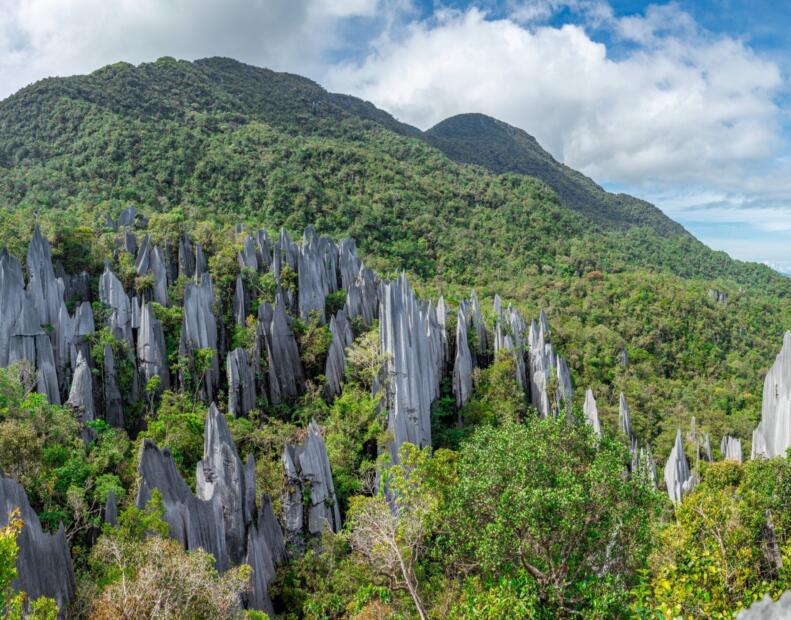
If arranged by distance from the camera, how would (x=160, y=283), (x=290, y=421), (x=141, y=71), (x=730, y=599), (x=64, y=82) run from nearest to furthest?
(x=730, y=599)
(x=290, y=421)
(x=160, y=283)
(x=64, y=82)
(x=141, y=71)

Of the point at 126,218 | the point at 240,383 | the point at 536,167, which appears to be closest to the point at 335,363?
the point at 240,383

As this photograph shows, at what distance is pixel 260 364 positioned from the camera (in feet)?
79.0

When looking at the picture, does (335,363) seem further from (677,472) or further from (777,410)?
(677,472)

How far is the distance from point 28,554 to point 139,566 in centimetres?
221

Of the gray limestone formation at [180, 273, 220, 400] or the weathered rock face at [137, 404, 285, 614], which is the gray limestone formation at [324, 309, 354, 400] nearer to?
the gray limestone formation at [180, 273, 220, 400]

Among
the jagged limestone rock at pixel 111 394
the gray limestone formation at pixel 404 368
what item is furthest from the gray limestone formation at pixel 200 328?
the gray limestone formation at pixel 404 368

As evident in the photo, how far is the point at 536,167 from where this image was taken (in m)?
Answer: 100

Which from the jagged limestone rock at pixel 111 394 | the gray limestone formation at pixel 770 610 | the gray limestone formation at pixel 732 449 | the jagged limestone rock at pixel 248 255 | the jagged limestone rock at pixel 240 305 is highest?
the jagged limestone rock at pixel 248 255

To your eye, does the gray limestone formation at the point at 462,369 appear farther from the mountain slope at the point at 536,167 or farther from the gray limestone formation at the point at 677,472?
the mountain slope at the point at 536,167

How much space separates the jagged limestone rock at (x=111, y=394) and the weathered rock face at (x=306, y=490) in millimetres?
8766

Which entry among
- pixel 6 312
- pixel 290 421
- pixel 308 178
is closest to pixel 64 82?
pixel 308 178

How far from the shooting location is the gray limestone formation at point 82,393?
18.3 meters

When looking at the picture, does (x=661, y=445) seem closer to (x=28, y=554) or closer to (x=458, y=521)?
(x=458, y=521)

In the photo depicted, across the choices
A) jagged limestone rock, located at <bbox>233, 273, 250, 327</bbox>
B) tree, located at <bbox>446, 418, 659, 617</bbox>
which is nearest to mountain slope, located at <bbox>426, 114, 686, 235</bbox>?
jagged limestone rock, located at <bbox>233, 273, 250, 327</bbox>
